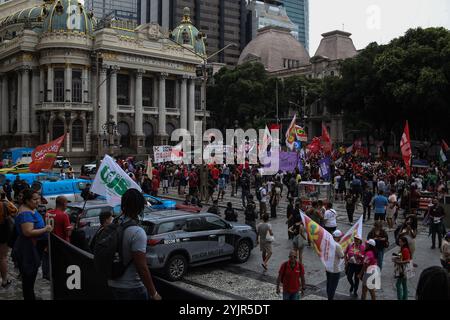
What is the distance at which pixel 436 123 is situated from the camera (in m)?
46.8

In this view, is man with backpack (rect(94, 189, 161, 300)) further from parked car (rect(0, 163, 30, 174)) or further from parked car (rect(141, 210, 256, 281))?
parked car (rect(0, 163, 30, 174))

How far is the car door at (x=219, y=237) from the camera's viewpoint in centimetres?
1239

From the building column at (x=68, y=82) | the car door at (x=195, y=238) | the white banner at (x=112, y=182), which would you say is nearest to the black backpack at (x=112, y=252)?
the white banner at (x=112, y=182)

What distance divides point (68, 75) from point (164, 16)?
7935 cm

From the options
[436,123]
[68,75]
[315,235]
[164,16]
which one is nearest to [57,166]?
[68,75]

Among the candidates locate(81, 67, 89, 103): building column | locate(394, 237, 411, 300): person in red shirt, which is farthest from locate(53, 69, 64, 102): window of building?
locate(394, 237, 411, 300): person in red shirt

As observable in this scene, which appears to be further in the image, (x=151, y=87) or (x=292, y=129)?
(x=151, y=87)

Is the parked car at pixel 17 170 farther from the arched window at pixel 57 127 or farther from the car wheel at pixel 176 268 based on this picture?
the arched window at pixel 57 127

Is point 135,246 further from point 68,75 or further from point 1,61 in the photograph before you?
point 1,61

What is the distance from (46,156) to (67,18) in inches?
1851

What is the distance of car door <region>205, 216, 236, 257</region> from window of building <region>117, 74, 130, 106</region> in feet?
184

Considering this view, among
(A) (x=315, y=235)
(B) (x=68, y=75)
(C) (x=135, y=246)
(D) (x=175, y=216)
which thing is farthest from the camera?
(B) (x=68, y=75)

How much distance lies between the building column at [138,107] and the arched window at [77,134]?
762 cm

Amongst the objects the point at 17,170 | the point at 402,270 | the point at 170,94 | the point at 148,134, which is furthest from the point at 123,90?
the point at 402,270
